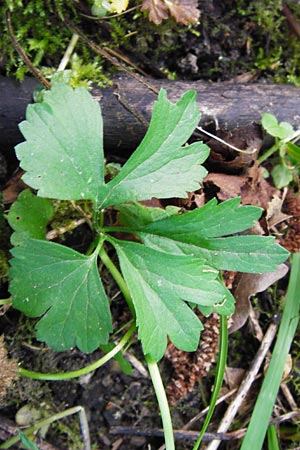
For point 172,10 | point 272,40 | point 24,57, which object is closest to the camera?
point 24,57

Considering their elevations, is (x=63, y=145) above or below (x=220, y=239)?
above

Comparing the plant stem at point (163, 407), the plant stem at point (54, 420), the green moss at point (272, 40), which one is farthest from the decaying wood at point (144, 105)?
the plant stem at point (54, 420)

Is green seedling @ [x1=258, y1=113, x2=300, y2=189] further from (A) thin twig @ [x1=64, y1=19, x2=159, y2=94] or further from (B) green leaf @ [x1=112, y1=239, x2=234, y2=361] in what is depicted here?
(B) green leaf @ [x1=112, y1=239, x2=234, y2=361]

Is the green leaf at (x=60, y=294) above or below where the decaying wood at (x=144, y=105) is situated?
below

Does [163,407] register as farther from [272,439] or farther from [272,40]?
[272,40]

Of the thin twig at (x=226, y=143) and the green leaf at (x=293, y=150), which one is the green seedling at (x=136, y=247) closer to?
the thin twig at (x=226, y=143)

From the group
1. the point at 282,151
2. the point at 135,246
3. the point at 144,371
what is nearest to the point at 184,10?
the point at 282,151

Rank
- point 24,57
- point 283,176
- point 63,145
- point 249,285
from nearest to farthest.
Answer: point 63,145, point 24,57, point 249,285, point 283,176

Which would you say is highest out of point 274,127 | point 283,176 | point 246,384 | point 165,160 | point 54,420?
point 165,160
